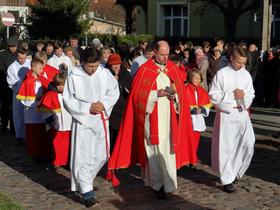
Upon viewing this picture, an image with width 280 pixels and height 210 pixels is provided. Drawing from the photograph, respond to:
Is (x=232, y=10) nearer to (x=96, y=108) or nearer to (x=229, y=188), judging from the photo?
(x=229, y=188)

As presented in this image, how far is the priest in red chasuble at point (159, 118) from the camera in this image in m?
7.36

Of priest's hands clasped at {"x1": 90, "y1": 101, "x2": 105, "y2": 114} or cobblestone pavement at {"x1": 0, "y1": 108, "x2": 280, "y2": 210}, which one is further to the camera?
cobblestone pavement at {"x1": 0, "y1": 108, "x2": 280, "y2": 210}

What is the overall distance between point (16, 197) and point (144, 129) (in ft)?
6.06

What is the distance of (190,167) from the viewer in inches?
363

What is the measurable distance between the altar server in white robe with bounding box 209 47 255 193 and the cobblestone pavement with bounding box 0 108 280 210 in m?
0.35

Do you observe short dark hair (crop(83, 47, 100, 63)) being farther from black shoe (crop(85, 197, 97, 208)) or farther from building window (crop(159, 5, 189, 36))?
building window (crop(159, 5, 189, 36))

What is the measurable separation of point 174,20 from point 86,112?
32933mm

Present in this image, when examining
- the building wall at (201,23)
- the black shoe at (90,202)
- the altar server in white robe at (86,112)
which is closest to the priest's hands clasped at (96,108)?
the altar server in white robe at (86,112)

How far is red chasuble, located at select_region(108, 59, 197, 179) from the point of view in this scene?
7395 millimetres

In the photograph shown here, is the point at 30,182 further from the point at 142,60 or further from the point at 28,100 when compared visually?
the point at 142,60

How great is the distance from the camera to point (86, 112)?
7.09 meters

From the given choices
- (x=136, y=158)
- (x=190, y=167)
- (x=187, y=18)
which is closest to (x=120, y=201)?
(x=136, y=158)

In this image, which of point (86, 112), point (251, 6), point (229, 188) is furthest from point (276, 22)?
point (86, 112)

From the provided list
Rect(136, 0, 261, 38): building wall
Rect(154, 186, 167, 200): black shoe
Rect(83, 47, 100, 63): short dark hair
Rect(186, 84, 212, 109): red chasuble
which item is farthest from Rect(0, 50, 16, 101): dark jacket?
Rect(136, 0, 261, 38): building wall
